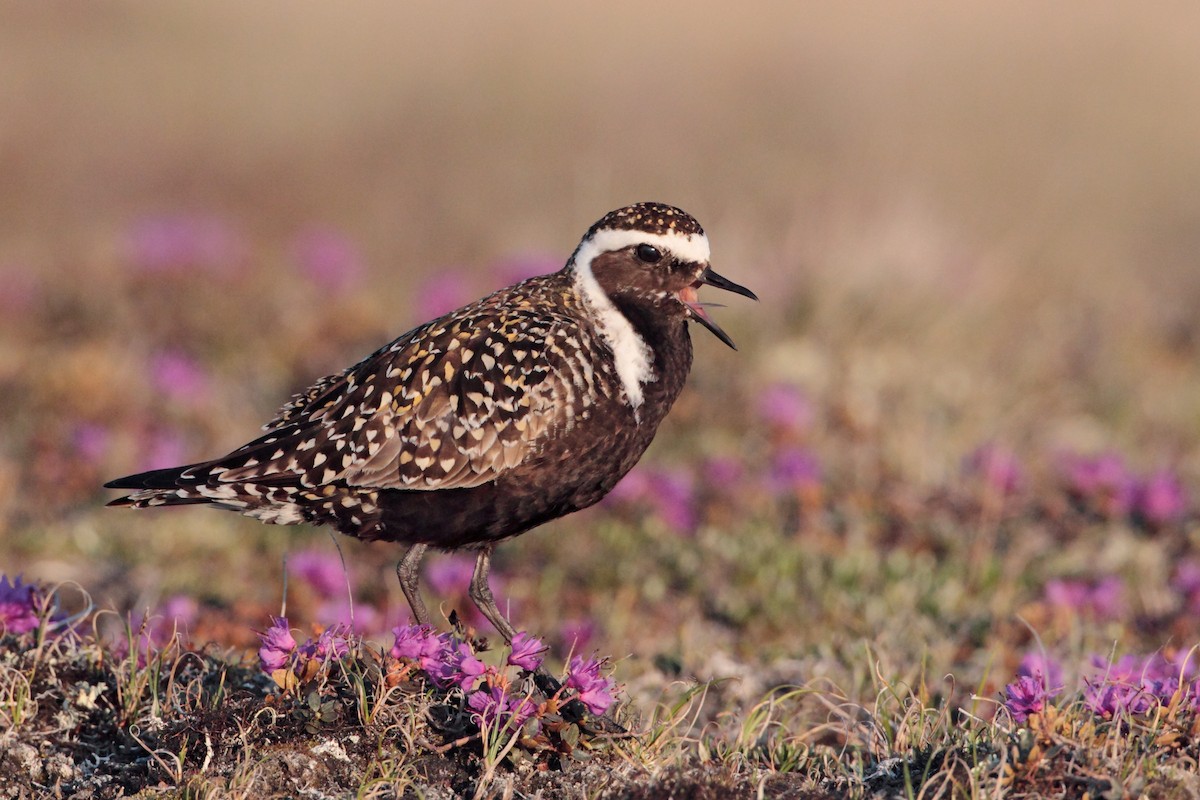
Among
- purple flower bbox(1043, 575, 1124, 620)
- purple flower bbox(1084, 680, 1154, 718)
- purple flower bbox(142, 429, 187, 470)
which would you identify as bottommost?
purple flower bbox(1043, 575, 1124, 620)

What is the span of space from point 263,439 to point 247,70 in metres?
20.7

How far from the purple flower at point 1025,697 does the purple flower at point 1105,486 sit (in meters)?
3.72

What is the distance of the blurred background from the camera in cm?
781

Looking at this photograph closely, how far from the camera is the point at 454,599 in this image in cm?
667

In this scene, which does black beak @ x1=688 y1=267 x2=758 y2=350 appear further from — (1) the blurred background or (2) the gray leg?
(1) the blurred background

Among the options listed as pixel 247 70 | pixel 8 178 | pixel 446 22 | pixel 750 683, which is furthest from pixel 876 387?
pixel 446 22

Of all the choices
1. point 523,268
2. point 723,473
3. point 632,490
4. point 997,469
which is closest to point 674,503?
point 632,490

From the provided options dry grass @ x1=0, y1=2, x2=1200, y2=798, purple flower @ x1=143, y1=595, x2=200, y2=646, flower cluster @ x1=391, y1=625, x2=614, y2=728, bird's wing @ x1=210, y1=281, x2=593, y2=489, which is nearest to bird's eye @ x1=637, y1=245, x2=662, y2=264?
bird's wing @ x1=210, y1=281, x2=593, y2=489

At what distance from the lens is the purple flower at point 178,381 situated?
862cm

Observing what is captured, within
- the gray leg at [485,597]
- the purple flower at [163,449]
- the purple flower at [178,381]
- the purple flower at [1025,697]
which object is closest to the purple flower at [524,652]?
the gray leg at [485,597]

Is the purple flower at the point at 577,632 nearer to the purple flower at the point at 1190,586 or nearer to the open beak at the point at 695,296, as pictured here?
the open beak at the point at 695,296

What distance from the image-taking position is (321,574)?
6.35 meters

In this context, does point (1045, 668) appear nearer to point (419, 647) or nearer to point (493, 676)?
point (493, 676)

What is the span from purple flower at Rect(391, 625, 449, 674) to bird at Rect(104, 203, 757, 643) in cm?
72
